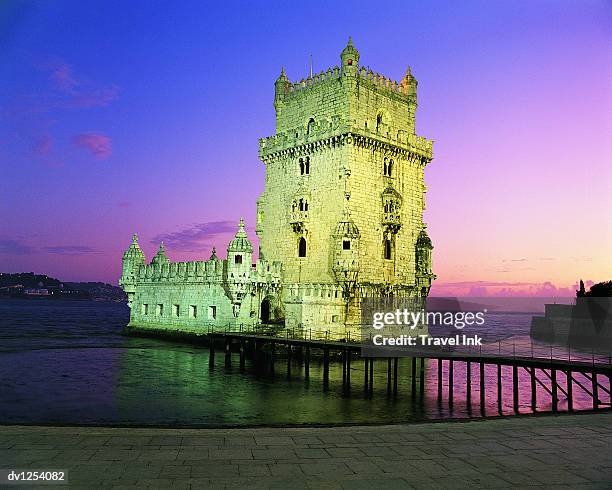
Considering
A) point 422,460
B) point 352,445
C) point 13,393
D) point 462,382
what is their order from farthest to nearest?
point 462,382 → point 13,393 → point 352,445 → point 422,460

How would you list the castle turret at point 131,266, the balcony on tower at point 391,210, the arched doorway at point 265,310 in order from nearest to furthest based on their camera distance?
1. the balcony on tower at point 391,210
2. the arched doorway at point 265,310
3. the castle turret at point 131,266

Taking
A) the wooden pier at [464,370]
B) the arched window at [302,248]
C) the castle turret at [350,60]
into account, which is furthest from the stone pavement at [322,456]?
the castle turret at [350,60]

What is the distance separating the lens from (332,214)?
46250 mm

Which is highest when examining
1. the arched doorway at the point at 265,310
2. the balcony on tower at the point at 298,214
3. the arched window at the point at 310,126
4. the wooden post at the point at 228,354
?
the arched window at the point at 310,126

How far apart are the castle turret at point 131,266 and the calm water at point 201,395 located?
61.1ft

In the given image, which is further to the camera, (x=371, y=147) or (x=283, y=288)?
(x=283, y=288)

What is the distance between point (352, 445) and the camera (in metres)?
14.7

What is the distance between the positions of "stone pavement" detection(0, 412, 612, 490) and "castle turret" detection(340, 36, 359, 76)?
34878 millimetres

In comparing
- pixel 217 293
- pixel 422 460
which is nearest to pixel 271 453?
pixel 422 460

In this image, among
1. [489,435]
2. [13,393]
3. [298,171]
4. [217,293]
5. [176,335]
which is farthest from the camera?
[176,335]

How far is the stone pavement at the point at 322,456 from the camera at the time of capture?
39.1 ft

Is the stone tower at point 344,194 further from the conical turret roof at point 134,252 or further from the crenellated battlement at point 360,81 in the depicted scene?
the conical turret roof at point 134,252

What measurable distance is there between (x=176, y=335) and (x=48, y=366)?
1535cm

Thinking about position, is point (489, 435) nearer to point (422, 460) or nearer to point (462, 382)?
point (422, 460)
